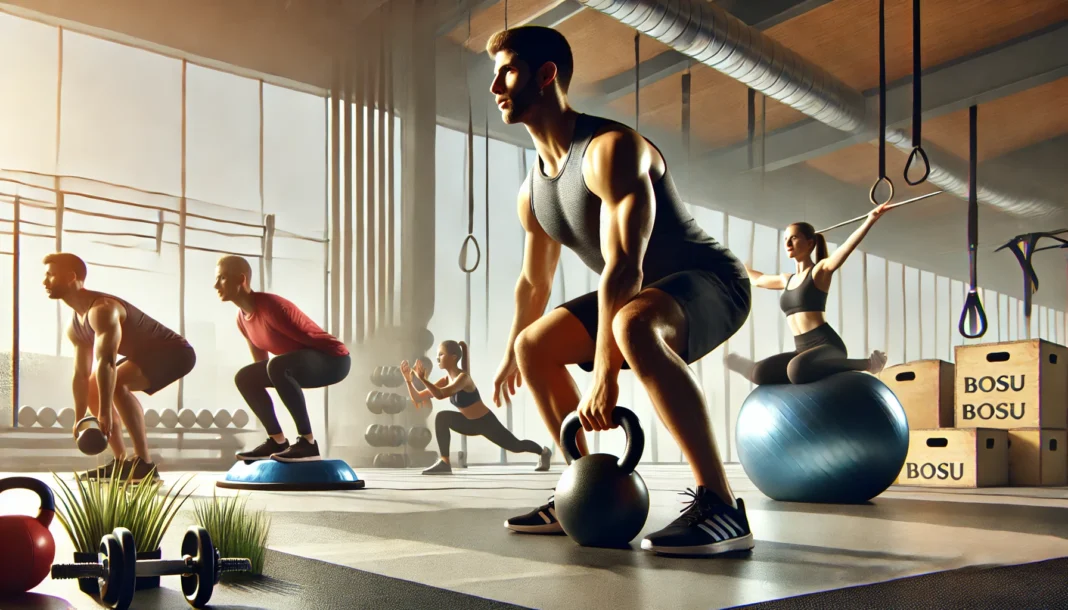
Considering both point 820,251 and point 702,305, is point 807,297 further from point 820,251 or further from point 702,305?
point 702,305

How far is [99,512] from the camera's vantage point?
1.61 m

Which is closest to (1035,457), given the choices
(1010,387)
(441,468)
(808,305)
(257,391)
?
(1010,387)

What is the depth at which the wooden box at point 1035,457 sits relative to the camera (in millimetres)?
5711

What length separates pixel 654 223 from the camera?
7.43 feet

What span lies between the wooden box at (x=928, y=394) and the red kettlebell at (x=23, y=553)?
17.9 ft

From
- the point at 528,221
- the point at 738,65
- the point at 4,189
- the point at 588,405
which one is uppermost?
the point at 738,65

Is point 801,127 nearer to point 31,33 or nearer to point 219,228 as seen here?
point 219,228

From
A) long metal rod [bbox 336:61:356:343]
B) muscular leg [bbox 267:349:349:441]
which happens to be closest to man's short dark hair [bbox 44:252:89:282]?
muscular leg [bbox 267:349:349:441]

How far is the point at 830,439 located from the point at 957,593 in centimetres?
210

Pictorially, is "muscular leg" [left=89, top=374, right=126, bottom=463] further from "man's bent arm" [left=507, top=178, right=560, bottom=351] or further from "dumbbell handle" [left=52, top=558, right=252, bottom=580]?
"dumbbell handle" [left=52, top=558, right=252, bottom=580]

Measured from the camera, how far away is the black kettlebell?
2092 millimetres

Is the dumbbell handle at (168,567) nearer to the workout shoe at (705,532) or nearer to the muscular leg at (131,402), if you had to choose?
the workout shoe at (705,532)

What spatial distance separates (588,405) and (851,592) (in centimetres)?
72

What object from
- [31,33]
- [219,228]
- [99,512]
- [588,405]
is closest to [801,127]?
[219,228]
